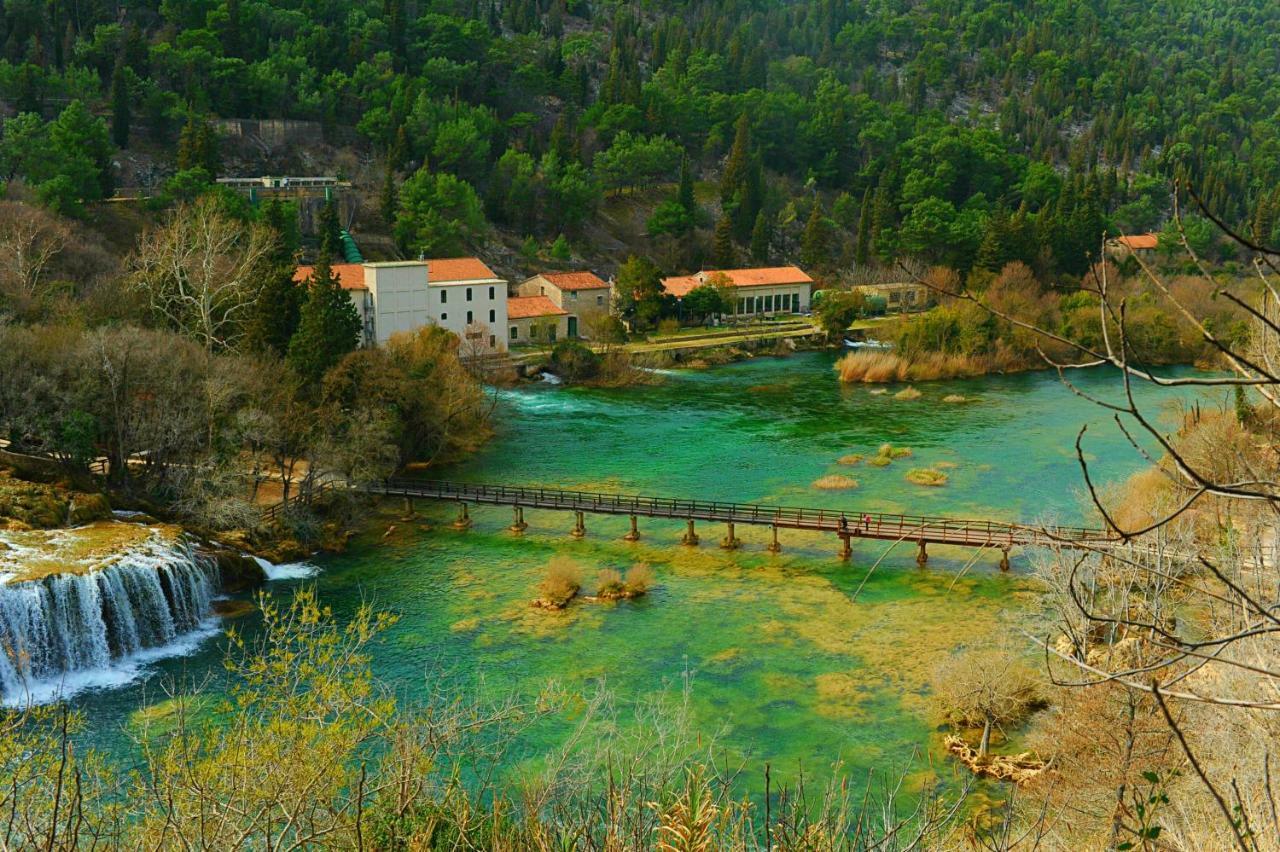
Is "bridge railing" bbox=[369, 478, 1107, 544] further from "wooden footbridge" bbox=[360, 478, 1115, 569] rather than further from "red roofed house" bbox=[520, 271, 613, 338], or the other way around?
"red roofed house" bbox=[520, 271, 613, 338]

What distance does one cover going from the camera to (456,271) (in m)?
63.8

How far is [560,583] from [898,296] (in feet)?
197

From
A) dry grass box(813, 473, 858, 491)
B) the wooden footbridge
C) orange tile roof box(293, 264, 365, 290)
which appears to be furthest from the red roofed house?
the wooden footbridge

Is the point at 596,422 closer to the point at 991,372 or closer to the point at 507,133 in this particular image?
the point at 991,372

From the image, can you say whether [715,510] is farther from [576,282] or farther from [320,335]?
[576,282]

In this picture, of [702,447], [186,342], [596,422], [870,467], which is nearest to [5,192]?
[186,342]

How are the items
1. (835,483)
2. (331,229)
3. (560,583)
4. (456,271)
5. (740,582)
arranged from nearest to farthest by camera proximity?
(560,583)
(740,582)
(835,483)
(456,271)
(331,229)

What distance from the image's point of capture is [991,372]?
209 ft

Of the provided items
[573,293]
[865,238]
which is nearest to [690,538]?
[573,293]

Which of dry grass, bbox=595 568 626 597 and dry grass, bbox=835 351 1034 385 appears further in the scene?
dry grass, bbox=835 351 1034 385

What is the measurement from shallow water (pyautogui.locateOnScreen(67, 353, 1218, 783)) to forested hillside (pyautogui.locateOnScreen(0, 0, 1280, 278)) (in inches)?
1189

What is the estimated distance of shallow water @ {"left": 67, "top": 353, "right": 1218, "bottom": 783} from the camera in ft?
78.9

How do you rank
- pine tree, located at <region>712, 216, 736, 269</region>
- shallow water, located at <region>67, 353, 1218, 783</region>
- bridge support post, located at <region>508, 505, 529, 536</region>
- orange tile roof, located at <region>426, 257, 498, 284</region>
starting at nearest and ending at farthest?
1. shallow water, located at <region>67, 353, 1218, 783</region>
2. bridge support post, located at <region>508, 505, 529, 536</region>
3. orange tile roof, located at <region>426, 257, 498, 284</region>
4. pine tree, located at <region>712, 216, 736, 269</region>

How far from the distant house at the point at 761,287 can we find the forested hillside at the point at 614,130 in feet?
13.9
